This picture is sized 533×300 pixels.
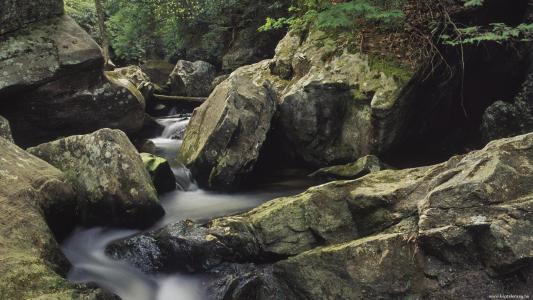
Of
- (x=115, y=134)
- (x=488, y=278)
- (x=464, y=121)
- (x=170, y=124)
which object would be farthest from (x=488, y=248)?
(x=170, y=124)

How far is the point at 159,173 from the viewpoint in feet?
25.1

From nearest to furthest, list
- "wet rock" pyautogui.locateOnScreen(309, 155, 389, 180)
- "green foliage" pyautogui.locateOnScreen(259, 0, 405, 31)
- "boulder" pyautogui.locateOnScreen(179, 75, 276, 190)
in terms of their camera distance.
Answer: "green foliage" pyautogui.locateOnScreen(259, 0, 405, 31) < "wet rock" pyautogui.locateOnScreen(309, 155, 389, 180) < "boulder" pyautogui.locateOnScreen(179, 75, 276, 190)

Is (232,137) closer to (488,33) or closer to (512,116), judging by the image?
(488,33)

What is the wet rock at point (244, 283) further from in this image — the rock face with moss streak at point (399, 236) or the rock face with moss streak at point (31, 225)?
the rock face with moss streak at point (31, 225)

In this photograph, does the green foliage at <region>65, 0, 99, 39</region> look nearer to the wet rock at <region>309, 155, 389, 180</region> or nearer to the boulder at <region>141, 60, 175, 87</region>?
the boulder at <region>141, 60, 175, 87</region>

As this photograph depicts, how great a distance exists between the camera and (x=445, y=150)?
28.8 feet

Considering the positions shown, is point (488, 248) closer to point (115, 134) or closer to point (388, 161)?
point (388, 161)

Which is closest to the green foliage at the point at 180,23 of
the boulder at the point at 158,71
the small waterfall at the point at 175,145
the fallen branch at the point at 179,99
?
the boulder at the point at 158,71

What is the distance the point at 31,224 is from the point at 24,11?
233 inches

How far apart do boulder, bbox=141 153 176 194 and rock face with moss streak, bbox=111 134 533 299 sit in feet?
7.92

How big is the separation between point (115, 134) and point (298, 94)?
12.2ft

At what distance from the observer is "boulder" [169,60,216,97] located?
16.7 meters

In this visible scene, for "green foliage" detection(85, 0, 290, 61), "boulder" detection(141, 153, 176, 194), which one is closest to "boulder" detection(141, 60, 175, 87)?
"green foliage" detection(85, 0, 290, 61)

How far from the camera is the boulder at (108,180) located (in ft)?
20.3
